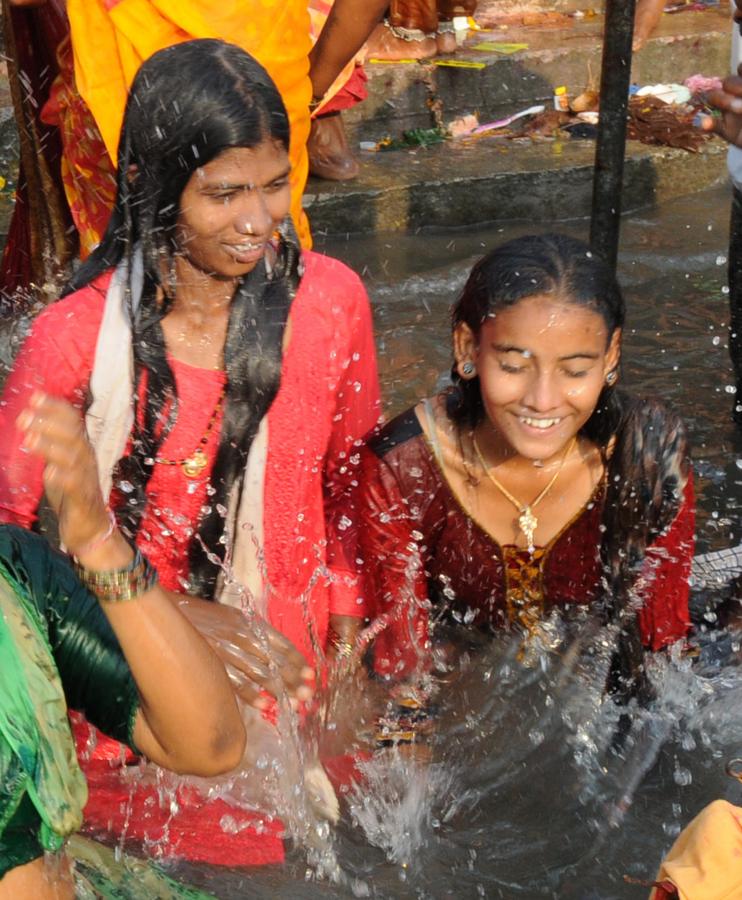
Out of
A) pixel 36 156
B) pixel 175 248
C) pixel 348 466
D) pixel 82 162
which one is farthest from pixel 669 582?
pixel 36 156

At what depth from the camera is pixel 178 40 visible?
366cm

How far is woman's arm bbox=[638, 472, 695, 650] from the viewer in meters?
3.08

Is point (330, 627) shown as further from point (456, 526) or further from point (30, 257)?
point (30, 257)

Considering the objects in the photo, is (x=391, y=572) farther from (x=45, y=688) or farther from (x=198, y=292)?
(x=45, y=688)

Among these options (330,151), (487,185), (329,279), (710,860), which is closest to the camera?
(710,860)

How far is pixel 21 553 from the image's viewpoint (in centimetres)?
205

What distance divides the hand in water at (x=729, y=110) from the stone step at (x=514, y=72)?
14.2ft

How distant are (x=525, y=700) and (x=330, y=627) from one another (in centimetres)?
54

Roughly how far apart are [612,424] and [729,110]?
780mm

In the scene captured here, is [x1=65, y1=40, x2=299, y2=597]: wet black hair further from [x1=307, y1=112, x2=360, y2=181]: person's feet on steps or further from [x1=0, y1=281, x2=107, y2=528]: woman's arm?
[x1=307, y1=112, x2=360, y2=181]: person's feet on steps

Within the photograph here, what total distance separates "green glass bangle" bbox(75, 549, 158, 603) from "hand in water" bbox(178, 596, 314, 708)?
2.47 ft

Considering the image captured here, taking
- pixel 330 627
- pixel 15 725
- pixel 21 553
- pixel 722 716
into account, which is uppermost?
pixel 21 553

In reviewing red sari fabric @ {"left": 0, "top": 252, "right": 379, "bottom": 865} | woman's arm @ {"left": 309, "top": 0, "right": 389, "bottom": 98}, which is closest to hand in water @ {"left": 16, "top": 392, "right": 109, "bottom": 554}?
red sari fabric @ {"left": 0, "top": 252, "right": 379, "bottom": 865}

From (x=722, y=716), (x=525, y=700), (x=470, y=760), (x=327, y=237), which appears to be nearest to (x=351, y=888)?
(x=470, y=760)
